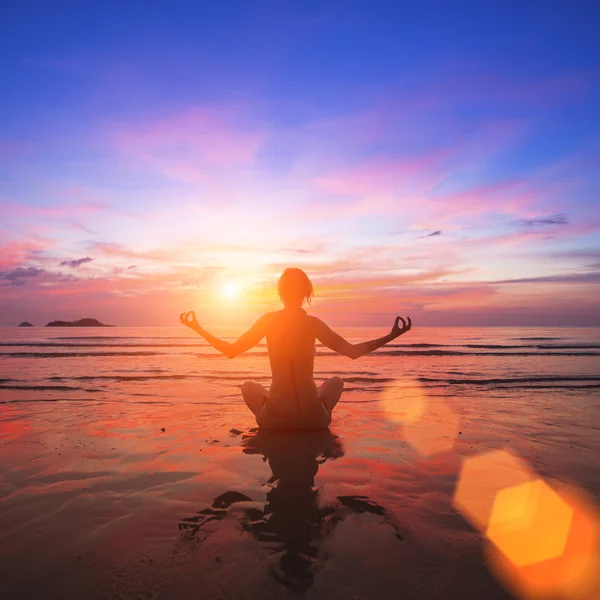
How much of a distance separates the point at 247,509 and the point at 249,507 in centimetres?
6

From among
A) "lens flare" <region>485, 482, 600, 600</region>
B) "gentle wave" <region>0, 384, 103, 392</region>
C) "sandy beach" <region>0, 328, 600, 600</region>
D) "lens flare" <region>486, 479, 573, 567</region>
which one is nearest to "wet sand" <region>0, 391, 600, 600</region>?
"sandy beach" <region>0, 328, 600, 600</region>

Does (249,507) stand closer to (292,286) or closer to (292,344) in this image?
(292,344)

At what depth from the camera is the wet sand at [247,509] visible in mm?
3189

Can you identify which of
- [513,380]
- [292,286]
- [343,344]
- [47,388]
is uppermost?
[292,286]

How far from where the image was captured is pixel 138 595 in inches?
119

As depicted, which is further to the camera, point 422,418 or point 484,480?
point 422,418

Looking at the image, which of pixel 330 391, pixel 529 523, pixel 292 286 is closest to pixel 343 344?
pixel 292 286

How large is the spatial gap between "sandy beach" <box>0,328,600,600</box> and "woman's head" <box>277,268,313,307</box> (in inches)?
101

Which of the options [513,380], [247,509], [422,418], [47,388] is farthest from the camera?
[513,380]

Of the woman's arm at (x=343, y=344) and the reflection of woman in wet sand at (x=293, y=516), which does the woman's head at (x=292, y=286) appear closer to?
the woman's arm at (x=343, y=344)

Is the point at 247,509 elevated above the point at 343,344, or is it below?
below

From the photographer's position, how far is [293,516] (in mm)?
4316

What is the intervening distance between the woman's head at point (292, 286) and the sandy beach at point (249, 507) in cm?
256

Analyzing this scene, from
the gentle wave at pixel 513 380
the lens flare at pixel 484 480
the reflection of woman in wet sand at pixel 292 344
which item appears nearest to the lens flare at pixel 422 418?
the lens flare at pixel 484 480
